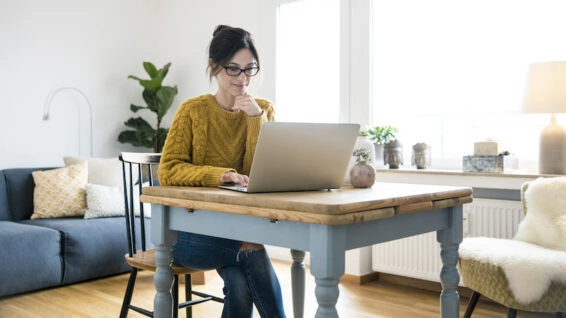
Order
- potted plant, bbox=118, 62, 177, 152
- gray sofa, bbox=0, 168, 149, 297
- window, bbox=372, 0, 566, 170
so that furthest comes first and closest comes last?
potted plant, bbox=118, 62, 177, 152 < gray sofa, bbox=0, 168, 149, 297 < window, bbox=372, 0, 566, 170

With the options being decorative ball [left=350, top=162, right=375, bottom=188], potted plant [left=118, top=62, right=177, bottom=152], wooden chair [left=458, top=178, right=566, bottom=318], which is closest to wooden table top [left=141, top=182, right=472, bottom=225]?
decorative ball [left=350, top=162, right=375, bottom=188]

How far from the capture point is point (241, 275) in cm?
180

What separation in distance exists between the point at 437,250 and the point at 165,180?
73.9 inches

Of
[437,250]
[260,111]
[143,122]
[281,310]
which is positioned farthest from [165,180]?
[143,122]

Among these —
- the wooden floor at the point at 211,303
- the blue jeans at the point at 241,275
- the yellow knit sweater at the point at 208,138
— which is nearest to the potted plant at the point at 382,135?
the wooden floor at the point at 211,303

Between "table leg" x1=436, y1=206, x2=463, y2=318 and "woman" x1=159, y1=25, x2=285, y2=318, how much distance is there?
1.62ft

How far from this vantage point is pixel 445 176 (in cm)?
307

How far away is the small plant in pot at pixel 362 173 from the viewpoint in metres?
1.79

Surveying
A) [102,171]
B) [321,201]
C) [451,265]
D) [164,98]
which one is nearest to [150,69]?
[164,98]

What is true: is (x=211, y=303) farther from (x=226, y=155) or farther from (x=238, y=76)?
(x=238, y=76)

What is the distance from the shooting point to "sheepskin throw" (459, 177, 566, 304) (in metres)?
2.12

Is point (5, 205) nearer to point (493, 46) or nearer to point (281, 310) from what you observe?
point (281, 310)

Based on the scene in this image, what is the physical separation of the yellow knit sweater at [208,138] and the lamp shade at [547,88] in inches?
52.1

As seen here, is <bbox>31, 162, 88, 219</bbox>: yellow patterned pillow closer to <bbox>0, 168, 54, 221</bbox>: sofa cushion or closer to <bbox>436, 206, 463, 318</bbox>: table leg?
<bbox>0, 168, 54, 221</bbox>: sofa cushion
